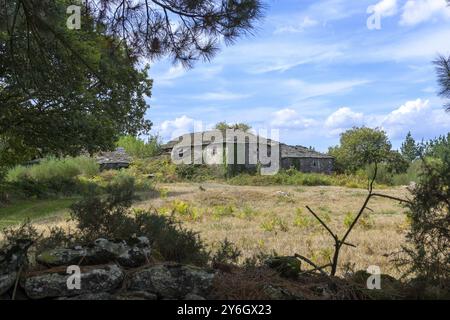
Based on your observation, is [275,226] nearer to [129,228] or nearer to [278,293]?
[129,228]

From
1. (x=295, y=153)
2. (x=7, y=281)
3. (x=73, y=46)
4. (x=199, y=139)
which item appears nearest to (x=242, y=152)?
(x=199, y=139)

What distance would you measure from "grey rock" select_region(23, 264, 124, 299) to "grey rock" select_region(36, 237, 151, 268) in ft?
0.84

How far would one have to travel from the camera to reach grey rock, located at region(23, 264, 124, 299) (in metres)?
3.47

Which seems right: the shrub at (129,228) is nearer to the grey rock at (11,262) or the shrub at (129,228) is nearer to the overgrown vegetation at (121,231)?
the overgrown vegetation at (121,231)

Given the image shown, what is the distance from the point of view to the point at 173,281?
3.54 m

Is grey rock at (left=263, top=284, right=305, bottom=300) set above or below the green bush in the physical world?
below

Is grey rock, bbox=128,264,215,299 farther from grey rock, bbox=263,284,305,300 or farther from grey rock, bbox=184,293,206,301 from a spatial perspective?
grey rock, bbox=263,284,305,300

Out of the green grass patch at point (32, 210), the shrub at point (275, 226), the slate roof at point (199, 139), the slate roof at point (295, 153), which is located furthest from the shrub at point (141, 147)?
the shrub at point (275, 226)

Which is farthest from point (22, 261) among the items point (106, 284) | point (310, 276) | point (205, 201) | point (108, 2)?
point (205, 201)

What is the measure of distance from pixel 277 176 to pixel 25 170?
52.5 ft

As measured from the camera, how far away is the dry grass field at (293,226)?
A: 8.77 m

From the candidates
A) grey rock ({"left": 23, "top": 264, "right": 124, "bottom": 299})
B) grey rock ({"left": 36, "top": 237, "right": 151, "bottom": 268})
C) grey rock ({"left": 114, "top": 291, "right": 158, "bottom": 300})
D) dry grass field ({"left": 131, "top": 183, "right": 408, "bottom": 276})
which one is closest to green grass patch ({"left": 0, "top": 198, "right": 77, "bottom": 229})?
dry grass field ({"left": 131, "top": 183, "right": 408, "bottom": 276})
